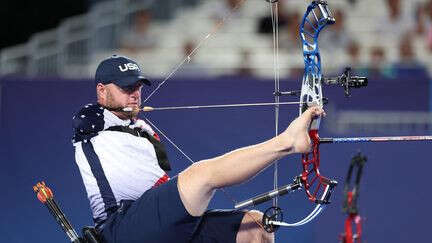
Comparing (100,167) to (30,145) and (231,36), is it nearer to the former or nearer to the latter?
(30,145)

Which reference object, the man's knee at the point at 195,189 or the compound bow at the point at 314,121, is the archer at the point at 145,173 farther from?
the compound bow at the point at 314,121

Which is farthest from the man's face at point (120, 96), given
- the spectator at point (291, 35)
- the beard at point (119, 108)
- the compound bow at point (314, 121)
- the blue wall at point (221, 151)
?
the spectator at point (291, 35)

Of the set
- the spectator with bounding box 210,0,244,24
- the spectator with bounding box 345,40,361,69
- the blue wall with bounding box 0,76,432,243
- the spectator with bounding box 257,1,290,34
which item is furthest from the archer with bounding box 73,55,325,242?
the spectator with bounding box 210,0,244,24

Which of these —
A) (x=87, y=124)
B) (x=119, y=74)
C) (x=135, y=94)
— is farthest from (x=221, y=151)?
(x=87, y=124)

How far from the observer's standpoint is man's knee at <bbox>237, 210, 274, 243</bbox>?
479cm

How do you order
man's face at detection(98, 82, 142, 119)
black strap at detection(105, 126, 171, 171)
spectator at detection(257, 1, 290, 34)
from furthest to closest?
spectator at detection(257, 1, 290, 34) → man's face at detection(98, 82, 142, 119) → black strap at detection(105, 126, 171, 171)

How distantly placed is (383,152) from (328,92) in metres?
1.45

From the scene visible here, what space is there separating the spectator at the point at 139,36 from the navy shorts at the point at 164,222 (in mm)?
5506

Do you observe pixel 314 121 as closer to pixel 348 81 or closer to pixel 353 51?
pixel 348 81

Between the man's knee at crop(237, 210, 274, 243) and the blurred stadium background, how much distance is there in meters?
1.64

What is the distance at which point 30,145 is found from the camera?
7.44m

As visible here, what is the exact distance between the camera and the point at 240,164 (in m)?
4.32

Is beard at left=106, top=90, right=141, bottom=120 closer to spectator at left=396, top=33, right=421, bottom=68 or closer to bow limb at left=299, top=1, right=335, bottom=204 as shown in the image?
bow limb at left=299, top=1, right=335, bottom=204

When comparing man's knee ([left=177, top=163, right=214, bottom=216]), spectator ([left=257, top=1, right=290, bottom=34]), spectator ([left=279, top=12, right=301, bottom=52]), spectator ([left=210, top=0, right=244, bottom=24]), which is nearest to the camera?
man's knee ([left=177, top=163, right=214, bottom=216])
